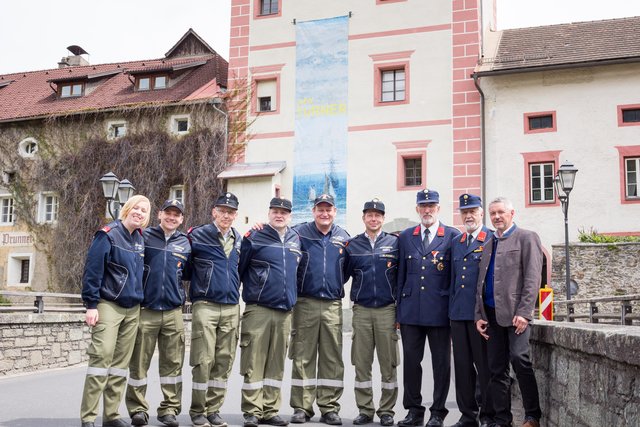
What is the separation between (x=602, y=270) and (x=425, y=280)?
14925 millimetres

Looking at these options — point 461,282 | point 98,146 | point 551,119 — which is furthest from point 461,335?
point 98,146

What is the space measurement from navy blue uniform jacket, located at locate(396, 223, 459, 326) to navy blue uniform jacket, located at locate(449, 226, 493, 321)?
0.19 m

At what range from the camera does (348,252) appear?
7.95 m

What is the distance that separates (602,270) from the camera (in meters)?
Result: 20.5

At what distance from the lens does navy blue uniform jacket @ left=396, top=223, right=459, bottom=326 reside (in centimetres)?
726

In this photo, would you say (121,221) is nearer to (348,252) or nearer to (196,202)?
(348,252)

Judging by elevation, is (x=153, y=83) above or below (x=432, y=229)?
above

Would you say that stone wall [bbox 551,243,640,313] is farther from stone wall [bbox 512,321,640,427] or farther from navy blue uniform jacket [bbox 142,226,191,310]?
navy blue uniform jacket [bbox 142,226,191,310]

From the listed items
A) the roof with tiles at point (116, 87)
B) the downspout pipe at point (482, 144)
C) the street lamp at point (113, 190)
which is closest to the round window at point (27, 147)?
the roof with tiles at point (116, 87)

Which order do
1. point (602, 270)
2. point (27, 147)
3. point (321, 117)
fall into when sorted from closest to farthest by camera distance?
1. point (602, 270)
2. point (321, 117)
3. point (27, 147)

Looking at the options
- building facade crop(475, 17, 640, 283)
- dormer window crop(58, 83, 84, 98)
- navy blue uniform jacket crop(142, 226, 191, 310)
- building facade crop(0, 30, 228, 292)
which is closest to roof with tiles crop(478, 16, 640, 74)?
building facade crop(475, 17, 640, 283)

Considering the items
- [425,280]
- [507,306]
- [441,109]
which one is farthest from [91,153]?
[507,306]

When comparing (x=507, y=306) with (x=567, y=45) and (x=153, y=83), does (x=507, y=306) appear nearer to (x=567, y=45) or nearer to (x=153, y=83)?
(x=567, y=45)

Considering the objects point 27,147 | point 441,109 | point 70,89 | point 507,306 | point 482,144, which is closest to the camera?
point 507,306
